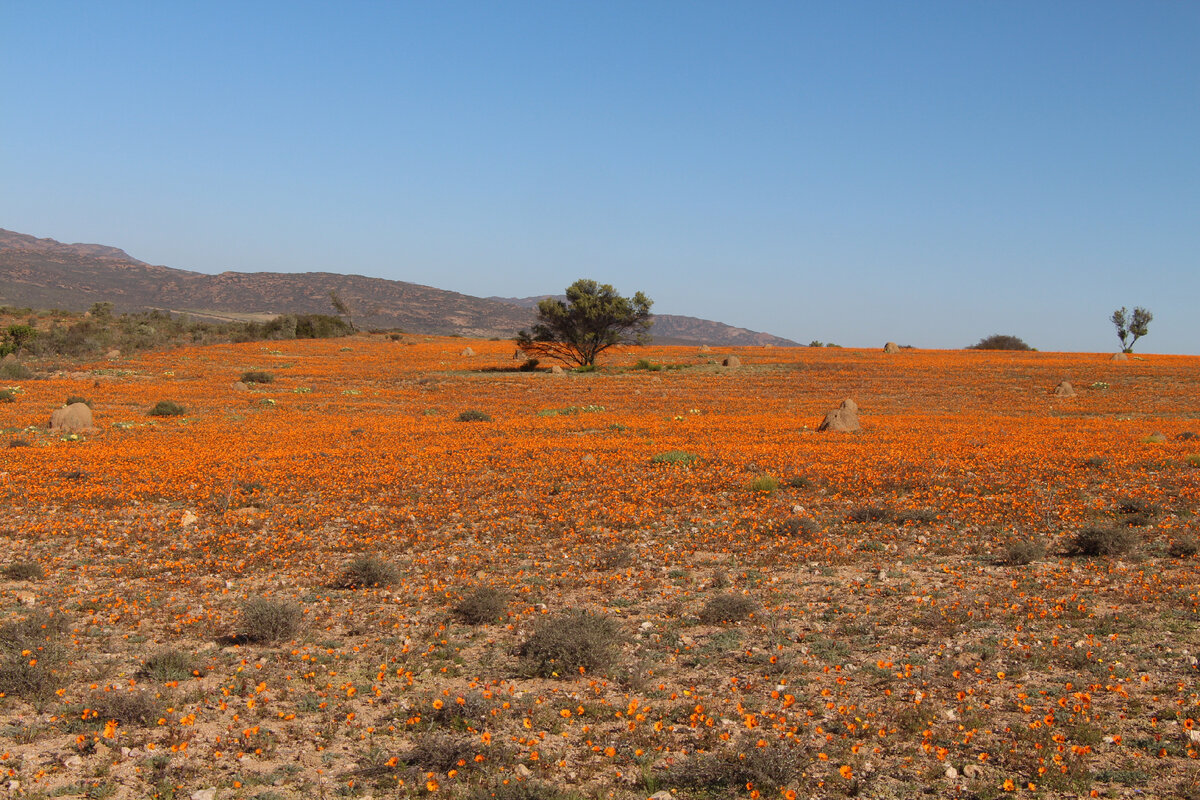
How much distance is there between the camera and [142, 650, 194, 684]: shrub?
764 centimetres

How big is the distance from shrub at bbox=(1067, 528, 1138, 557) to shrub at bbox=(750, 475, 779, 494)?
5515 millimetres

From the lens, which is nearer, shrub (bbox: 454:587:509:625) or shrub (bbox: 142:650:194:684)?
shrub (bbox: 142:650:194:684)

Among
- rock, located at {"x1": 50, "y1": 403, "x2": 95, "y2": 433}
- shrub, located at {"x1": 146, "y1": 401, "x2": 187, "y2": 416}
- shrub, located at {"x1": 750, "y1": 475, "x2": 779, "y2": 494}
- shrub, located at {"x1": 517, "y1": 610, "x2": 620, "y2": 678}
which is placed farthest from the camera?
shrub, located at {"x1": 146, "y1": 401, "x2": 187, "y2": 416}

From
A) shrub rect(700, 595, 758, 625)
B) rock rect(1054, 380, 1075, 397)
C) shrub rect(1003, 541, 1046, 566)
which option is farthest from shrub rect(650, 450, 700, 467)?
rock rect(1054, 380, 1075, 397)

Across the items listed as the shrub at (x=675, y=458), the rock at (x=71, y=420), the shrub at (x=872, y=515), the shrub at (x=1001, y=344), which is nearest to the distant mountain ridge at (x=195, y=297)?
the shrub at (x=1001, y=344)

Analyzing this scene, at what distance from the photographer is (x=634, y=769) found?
6.03 m

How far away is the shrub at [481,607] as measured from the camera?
926 centimetres

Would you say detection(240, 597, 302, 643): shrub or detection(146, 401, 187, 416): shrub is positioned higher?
detection(240, 597, 302, 643): shrub

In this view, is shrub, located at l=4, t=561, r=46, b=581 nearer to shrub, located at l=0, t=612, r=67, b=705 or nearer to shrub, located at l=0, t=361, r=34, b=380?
shrub, located at l=0, t=612, r=67, b=705

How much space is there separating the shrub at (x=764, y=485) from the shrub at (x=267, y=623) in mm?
9696

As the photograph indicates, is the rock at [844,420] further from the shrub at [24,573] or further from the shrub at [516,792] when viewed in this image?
the shrub at [516,792]

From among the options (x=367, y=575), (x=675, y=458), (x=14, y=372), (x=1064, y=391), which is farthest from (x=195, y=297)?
(x=367, y=575)

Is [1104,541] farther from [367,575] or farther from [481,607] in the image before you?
[367,575]

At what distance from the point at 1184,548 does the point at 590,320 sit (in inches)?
1877
